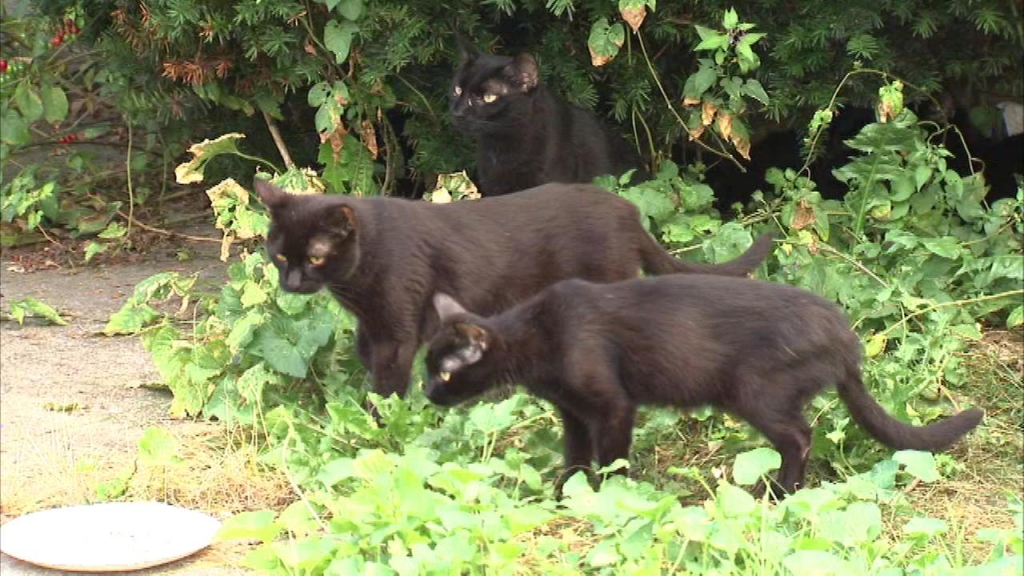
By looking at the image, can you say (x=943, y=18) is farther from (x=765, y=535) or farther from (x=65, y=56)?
(x=65, y=56)

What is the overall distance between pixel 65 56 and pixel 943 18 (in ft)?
14.6

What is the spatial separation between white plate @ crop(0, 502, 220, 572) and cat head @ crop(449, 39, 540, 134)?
2.47 metres

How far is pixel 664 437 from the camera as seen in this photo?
5.03 m

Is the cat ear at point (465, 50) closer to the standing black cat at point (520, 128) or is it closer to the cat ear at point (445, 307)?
the standing black cat at point (520, 128)

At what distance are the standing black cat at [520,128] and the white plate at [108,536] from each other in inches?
97.9

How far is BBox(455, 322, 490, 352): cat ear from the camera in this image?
429 centimetres

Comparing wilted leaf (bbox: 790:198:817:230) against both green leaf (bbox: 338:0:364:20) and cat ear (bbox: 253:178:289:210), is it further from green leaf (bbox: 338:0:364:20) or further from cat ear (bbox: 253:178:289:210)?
cat ear (bbox: 253:178:289:210)

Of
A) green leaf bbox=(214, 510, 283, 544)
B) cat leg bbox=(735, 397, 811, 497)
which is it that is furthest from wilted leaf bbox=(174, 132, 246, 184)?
cat leg bbox=(735, 397, 811, 497)

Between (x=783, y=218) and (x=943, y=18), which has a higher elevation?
(x=943, y=18)

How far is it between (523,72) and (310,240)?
1919 millimetres

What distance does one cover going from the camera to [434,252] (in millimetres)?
4918

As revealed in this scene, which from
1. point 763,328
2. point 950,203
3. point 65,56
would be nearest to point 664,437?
point 763,328

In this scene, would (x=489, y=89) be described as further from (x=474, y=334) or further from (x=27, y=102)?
(x=27, y=102)

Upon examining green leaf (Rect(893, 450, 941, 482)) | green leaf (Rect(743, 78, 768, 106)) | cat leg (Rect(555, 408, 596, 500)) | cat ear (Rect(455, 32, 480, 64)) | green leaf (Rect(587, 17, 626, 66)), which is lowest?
cat leg (Rect(555, 408, 596, 500))
